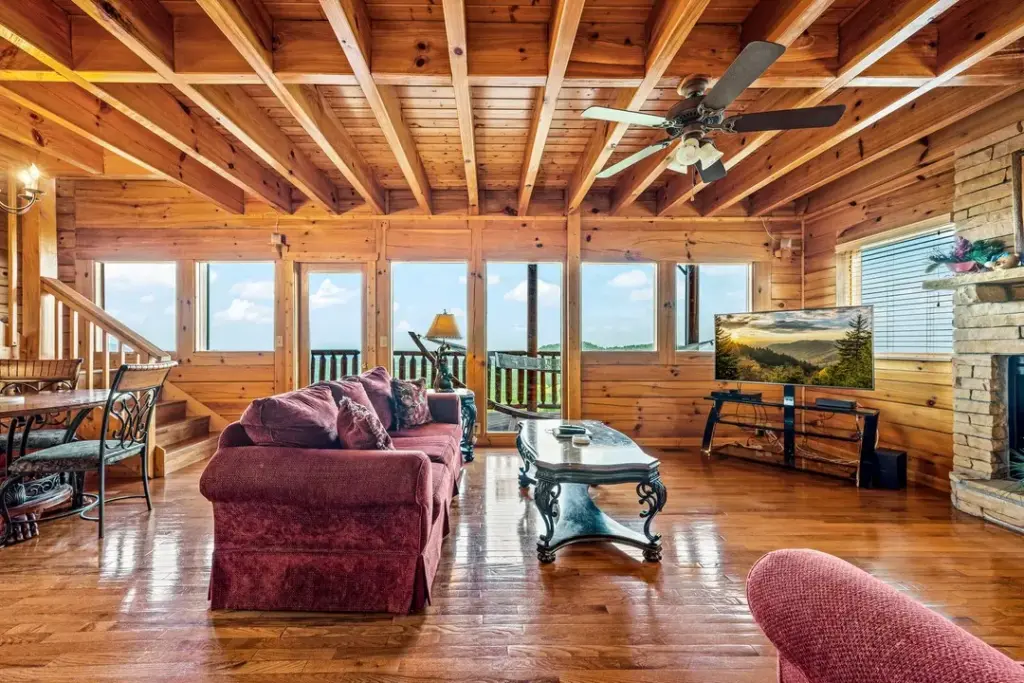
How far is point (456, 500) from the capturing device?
3090 mm

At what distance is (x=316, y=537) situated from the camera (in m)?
1.82

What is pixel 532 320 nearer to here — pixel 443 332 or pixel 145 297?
pixel 443 332

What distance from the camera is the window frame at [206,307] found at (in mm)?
4727

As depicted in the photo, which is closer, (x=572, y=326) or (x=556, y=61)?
(x=556, y=61)

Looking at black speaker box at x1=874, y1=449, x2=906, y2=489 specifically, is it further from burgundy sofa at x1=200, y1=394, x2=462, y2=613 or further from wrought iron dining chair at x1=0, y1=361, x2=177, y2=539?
wrought iron dining chair at x1=0, y1=361, x2=177, y2=539

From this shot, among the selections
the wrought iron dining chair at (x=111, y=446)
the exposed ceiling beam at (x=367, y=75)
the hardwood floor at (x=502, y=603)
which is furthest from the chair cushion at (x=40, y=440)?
the exposed ceiling beam at (x=367, y=75)

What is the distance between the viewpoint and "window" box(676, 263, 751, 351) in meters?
4.93

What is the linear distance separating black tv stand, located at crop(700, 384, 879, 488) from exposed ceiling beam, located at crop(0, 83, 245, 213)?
4997 millimetres

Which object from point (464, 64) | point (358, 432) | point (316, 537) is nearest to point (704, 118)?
point (464, 64)

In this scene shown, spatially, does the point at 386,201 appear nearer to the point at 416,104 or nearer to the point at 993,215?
the point at 416,104

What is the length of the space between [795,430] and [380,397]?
3607 mm

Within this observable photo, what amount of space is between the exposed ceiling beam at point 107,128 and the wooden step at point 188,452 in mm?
2237

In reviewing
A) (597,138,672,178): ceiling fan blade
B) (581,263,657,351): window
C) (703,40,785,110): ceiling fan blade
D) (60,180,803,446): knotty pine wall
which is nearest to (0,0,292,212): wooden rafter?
(60,180,803,446): knotty pine wall

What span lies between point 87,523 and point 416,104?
333cm
